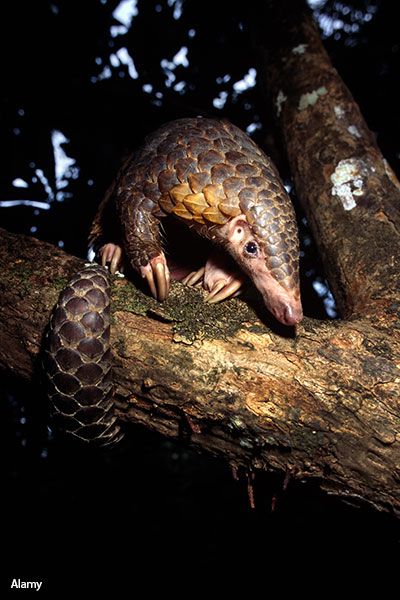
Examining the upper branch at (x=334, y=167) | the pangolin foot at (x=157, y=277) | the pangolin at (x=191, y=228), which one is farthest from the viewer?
the upper branch at (x=334, y=167)

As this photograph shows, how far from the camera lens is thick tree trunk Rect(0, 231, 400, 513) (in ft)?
3.76

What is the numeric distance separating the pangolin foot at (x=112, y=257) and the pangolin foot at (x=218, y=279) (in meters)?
0.31

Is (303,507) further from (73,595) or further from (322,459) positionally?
(322,459)

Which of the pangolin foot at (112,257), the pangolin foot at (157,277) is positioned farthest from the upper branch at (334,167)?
the pangolin foot at (112,257)

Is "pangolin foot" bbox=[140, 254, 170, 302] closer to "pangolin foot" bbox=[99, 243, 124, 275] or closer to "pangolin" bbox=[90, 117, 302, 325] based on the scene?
"pangolin" bbox=[90, 117, 302, 325]

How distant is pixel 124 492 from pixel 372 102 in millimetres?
6631

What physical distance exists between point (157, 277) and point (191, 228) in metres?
0.29

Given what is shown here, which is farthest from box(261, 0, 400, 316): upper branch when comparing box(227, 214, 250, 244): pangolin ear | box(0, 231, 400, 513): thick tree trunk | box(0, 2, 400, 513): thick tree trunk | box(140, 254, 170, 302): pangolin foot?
box(140, 254, 170, 302): pangolin foot

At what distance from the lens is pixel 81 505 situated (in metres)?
5.64

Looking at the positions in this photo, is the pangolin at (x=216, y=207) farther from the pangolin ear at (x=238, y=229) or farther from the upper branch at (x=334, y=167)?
the upper branch at (x=334, y=167)

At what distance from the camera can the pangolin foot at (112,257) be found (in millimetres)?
1675

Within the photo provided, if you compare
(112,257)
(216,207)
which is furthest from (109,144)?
(216,207)

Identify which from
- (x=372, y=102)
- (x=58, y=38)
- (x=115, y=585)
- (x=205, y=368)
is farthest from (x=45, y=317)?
(x=115, y=585)

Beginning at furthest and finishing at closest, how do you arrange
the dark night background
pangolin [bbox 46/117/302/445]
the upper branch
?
the dark night background → the upper branch → pangolin [bbox 46/117/302/445]
